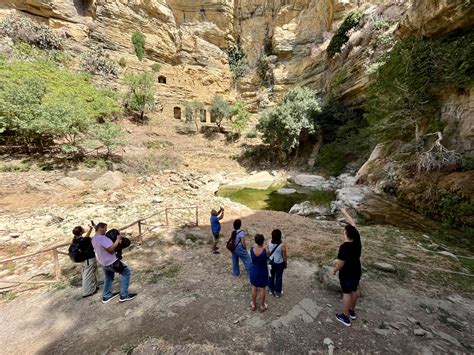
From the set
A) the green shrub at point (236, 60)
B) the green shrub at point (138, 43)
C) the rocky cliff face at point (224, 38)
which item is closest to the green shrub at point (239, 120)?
the rocky cliff face at point (224, 38)

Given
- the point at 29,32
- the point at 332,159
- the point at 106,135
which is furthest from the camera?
the point at 29,32

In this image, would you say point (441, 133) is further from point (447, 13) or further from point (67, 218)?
point (67, 218)

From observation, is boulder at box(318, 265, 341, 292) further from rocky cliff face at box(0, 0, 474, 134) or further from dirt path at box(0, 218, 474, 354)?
rocky cliff face at box(0, 0, 474, 134)

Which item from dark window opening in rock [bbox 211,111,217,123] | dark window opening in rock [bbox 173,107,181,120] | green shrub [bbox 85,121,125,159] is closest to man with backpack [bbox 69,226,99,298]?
green shrub [bbox 85,121,125,159]

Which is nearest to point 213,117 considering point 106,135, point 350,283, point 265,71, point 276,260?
point 265,71

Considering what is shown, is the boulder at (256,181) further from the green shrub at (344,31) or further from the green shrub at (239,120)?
the green shrub at (344,31)

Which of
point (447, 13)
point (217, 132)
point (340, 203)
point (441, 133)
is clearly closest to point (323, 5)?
point (217, 132)

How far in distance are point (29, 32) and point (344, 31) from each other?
31.6m

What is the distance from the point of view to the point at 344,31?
19641mm

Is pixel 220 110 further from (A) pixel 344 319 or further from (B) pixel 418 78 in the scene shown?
(A) pixel 344 319

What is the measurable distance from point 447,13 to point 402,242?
9.01m

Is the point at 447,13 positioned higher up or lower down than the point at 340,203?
higher up

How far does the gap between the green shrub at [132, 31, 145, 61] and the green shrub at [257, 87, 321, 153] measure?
19.9 meters

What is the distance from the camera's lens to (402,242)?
223 inches
